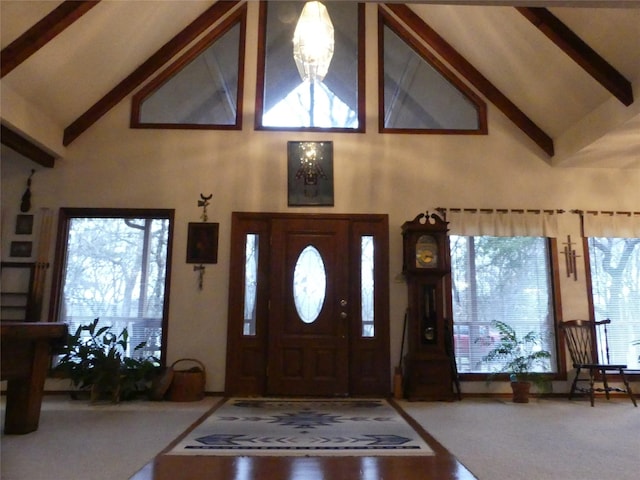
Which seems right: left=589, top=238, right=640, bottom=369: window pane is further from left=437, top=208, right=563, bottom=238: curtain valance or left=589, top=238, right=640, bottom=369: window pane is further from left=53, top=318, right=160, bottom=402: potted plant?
left=53, top=318, right=160, bottom=402: potted plant

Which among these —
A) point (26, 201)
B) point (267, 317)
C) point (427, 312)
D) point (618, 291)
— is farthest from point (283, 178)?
point (618, 291)

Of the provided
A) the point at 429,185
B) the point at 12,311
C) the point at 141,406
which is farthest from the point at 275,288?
the point at 12,311

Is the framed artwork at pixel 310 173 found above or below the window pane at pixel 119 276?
above

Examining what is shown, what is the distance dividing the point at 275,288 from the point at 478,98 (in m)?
3.43

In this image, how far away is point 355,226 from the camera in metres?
Result: 5.54

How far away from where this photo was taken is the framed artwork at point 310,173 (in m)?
5.56

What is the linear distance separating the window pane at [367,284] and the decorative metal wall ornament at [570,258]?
2290 mm

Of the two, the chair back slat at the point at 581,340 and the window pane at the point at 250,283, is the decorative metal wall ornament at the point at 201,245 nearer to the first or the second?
the window pane at the point at 250,283

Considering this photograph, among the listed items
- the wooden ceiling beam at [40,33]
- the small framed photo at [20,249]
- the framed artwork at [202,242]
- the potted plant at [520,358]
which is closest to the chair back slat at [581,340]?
the potted plant at [520,358]

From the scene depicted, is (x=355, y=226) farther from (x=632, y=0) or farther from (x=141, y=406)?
(x=632, y=0)

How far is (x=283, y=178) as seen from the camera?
18.5ft

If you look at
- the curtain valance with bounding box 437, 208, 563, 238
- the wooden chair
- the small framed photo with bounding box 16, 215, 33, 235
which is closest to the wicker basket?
the small framed photo with bounding box 16, 215, 33, 235

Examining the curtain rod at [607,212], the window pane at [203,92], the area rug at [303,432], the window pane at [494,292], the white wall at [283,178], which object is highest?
the window pane at [203,92]

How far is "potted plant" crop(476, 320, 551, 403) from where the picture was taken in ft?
16.2
